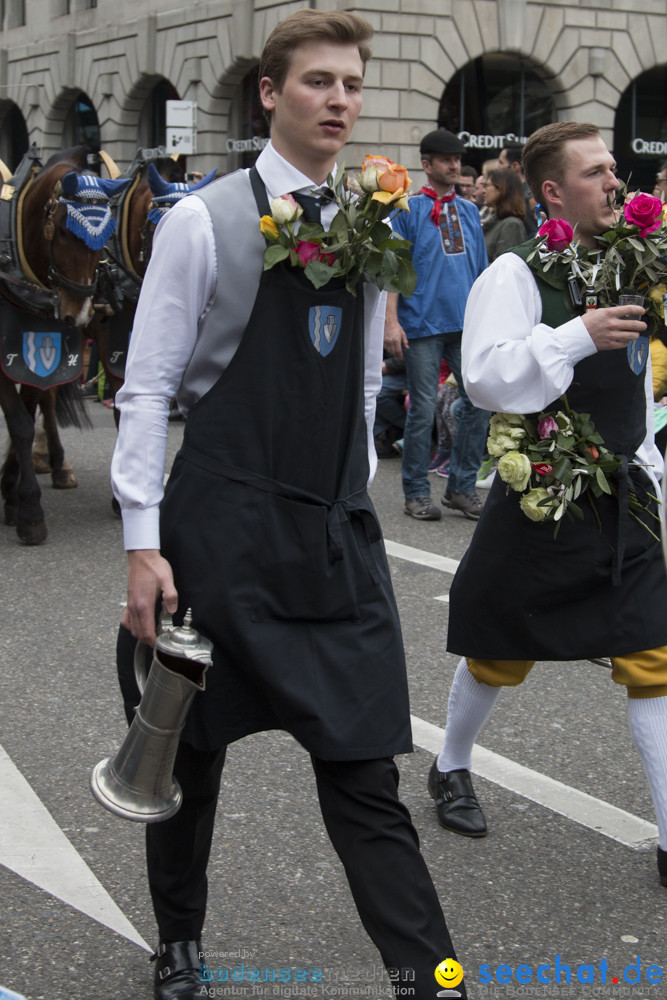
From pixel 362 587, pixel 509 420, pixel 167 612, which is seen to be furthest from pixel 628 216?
pixel 167 612

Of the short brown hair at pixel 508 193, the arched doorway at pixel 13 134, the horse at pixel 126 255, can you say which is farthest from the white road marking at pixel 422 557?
the arched doorway at pixel 13 134

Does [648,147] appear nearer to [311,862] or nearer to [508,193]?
[508,193]

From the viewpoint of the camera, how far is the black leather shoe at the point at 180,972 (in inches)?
108

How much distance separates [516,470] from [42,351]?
4774 millimetres

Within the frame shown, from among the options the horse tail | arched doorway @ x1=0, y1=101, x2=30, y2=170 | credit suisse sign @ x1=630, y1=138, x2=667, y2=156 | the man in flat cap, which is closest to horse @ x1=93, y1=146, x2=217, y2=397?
the horse tail

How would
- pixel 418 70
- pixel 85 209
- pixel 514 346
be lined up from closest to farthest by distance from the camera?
pixel 514 346
pixel 85 209
pixel 418 70

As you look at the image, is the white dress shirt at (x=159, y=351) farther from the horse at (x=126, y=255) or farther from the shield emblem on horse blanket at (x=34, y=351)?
the horse at (x=126, y=255)

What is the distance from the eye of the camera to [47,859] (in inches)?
138

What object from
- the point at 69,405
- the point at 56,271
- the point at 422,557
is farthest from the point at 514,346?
the point at 69,405

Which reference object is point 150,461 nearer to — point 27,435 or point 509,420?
point 509,420

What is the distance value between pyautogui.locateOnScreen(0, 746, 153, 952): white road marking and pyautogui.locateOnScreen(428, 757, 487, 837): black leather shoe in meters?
1.00

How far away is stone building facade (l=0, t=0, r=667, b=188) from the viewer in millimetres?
22266

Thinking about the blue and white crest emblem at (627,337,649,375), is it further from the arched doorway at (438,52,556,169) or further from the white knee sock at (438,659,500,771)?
the arched doorway at (438,52,556,169)

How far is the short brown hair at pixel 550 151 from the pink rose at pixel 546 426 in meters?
0.61
